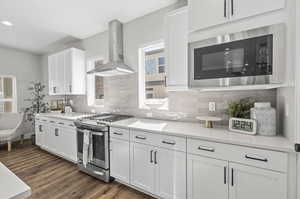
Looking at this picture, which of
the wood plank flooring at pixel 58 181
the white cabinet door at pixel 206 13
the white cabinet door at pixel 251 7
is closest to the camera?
the white cabinet door at pixel 251 7

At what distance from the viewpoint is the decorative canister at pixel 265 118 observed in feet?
4.77

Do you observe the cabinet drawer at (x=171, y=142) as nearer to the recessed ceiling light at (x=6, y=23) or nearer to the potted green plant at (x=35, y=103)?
the recessed ceiling light at (x=6, y=23)

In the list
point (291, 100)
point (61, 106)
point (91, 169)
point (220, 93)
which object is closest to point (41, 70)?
point (61, 106)

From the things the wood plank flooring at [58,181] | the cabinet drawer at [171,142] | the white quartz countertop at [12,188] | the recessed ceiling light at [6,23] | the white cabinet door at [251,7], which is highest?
the recessed ceiling light at [6,23]

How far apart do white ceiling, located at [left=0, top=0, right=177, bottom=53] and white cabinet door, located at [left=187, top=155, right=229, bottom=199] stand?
228cm

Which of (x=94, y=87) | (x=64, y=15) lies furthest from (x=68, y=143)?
(x=64, y=15)

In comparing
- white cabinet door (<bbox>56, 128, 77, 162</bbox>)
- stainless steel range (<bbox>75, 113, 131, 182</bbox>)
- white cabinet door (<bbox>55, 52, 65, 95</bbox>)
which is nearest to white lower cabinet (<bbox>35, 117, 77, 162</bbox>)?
white cabinet door (<bbox>56, 128, 77, 162</bbox>)

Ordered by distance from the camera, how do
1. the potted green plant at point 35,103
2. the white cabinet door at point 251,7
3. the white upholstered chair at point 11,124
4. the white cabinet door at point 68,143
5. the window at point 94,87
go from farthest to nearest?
1. the potted green plant at point 35,103
2. the white upholstered chair at point 11,124
3. the window at point 94,87
4. the white cabinet door at point 68,143
5. the white cabinet door at point 251,7

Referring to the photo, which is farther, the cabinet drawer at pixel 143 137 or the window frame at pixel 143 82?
the window frame at pixel 143 82

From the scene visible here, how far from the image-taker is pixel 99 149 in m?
2.35

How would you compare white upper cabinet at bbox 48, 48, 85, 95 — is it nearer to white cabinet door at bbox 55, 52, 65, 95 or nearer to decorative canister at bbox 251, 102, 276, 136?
white cabinet door at bbox 55, 52, 65, 95

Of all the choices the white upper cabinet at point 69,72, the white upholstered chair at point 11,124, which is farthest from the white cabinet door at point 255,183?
the white upholstered chair at point 11,124

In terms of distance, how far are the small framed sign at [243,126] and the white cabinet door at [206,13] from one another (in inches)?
41.7

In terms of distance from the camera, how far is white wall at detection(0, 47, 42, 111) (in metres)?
4.19
